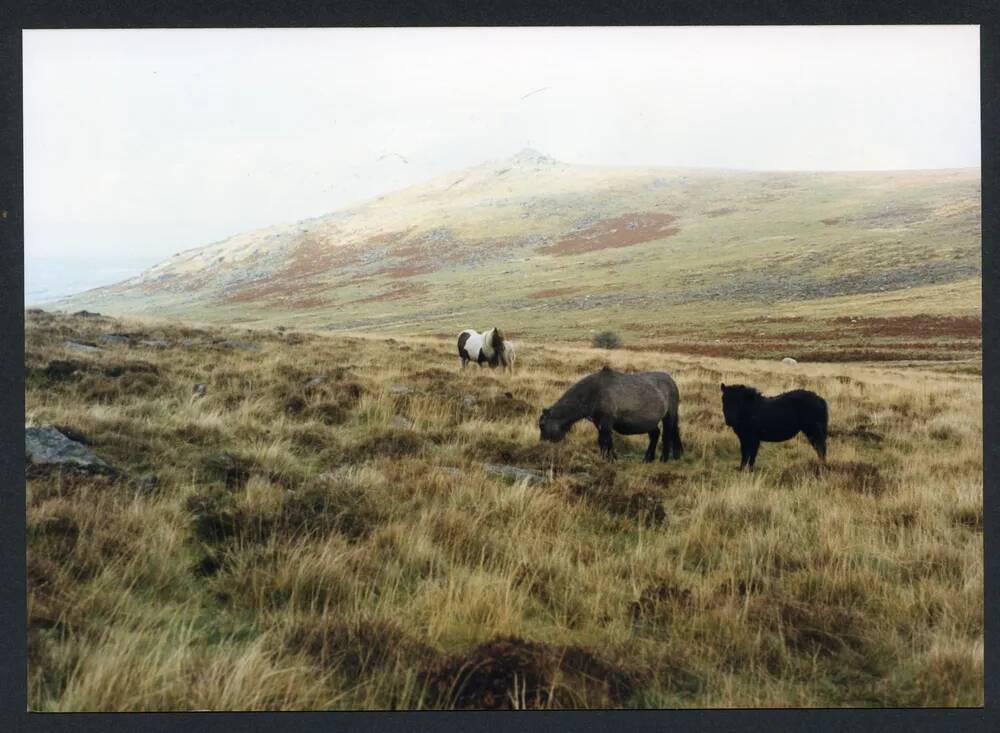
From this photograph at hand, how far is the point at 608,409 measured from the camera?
6.61m

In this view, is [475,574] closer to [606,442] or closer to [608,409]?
[606,442]

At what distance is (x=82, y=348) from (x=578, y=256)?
68.3ft

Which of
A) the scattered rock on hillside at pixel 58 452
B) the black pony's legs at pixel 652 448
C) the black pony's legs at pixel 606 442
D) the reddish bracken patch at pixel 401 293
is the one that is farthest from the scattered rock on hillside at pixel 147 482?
the reddish bracken patch at pixel 401 293

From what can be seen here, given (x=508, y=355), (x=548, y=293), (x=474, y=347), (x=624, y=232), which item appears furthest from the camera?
(x=624, y=232)

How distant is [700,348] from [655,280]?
8.45 meters

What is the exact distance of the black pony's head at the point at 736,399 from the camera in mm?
6492

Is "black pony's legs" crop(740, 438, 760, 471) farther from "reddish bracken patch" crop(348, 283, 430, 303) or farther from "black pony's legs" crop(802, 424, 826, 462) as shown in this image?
"reddish bracken patch" crop(348, 283, 430, 303)

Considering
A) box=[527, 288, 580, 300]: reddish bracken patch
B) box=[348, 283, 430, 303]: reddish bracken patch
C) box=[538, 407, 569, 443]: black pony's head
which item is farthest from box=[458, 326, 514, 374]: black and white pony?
box=[527, 288, 580, 300]: reddish bracken patch

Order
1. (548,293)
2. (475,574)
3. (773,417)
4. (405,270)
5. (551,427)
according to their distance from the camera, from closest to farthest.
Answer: (475,574) → (773,417) → (551,427) → (405,270) → (548,293)

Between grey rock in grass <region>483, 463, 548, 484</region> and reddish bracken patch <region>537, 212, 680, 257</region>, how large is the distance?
2026 cm

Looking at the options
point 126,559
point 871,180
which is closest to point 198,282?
point 126,559

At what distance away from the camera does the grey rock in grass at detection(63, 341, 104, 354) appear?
9.28 meters

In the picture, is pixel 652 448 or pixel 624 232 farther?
pixel 624 232

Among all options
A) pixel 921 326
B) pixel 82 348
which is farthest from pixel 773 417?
pixel 82 348
